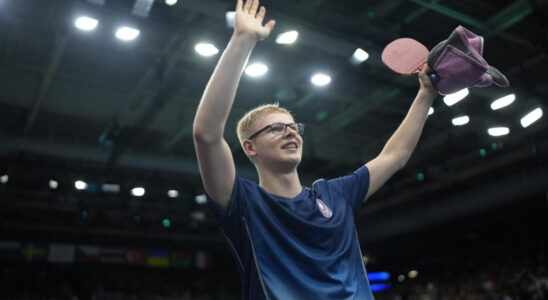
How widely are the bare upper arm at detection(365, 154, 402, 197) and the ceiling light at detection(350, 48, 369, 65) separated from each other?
18.8 ft

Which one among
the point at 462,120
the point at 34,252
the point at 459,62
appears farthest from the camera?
the point at 34,252

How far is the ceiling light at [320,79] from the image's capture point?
8.24 m

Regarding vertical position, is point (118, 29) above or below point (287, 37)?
above

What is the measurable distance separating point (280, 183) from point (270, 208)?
20 cm

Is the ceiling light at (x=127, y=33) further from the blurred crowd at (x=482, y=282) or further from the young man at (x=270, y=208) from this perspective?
the blurred crowd at (x=482, y=282)

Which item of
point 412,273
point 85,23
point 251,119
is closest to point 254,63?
point 85,23

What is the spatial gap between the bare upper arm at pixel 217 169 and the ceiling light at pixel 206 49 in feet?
19.3

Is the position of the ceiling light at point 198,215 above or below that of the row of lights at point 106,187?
above

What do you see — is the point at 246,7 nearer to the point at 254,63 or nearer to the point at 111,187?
the point at 254,63

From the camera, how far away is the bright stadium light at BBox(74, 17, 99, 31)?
6.68 metres

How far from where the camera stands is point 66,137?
11.8 metres

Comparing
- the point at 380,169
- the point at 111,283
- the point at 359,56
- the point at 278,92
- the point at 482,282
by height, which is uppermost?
the point at 278,92

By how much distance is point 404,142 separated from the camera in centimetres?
221

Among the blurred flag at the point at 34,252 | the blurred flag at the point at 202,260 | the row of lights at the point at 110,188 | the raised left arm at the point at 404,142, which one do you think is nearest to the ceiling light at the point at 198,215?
the row of lights at the point at 110,188
